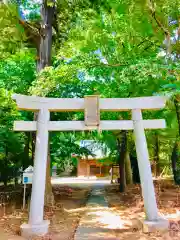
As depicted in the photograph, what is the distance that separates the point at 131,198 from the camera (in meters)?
11.7

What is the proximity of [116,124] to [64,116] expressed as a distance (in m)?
6.00

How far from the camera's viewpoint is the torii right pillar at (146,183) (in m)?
6.28

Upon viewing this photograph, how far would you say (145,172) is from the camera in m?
6.77

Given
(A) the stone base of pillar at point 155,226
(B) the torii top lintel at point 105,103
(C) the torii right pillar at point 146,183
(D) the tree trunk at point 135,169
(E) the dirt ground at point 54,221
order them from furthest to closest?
(D) the tree trunk at point 135,169, (B) the torii top lintel at point 105,103, (E) the dirt ground at point 54,221, (C) the torii right pillar at point 146,183, (A) the stone base of pillar at point 155,226

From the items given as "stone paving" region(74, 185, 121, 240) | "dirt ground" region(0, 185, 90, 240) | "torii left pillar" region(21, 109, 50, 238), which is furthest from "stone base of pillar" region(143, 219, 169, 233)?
"torii left pillar" region(21, 109, 50, 238)

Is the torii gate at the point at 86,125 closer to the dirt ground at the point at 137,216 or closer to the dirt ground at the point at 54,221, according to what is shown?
the dirt ground at the point at 137,216

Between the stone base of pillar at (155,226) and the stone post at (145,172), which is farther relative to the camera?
the stone post at (145,172)

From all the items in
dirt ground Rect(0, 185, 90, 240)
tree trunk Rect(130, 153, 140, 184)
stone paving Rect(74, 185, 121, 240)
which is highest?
tree trunk Rect(130, 153, 140, 184)

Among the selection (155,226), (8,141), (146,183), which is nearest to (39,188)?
(146,183)

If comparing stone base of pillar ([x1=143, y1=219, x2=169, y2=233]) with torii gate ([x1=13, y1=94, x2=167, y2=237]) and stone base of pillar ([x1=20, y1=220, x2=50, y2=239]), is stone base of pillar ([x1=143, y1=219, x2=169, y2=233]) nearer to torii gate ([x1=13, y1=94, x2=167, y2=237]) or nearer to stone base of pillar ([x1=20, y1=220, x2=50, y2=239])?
torii gate ([x1=13, y1=94, x2=167, y2=237])

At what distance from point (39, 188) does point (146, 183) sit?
275 cm

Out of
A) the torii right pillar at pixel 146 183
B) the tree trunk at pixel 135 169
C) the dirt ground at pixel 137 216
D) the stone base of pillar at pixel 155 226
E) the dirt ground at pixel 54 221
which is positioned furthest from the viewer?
the tree trunk at pixel 135 169

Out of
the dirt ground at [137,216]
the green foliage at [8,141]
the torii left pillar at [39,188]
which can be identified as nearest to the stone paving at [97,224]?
the dirt ground at [137,216]

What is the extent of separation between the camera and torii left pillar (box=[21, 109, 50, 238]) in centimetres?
620
